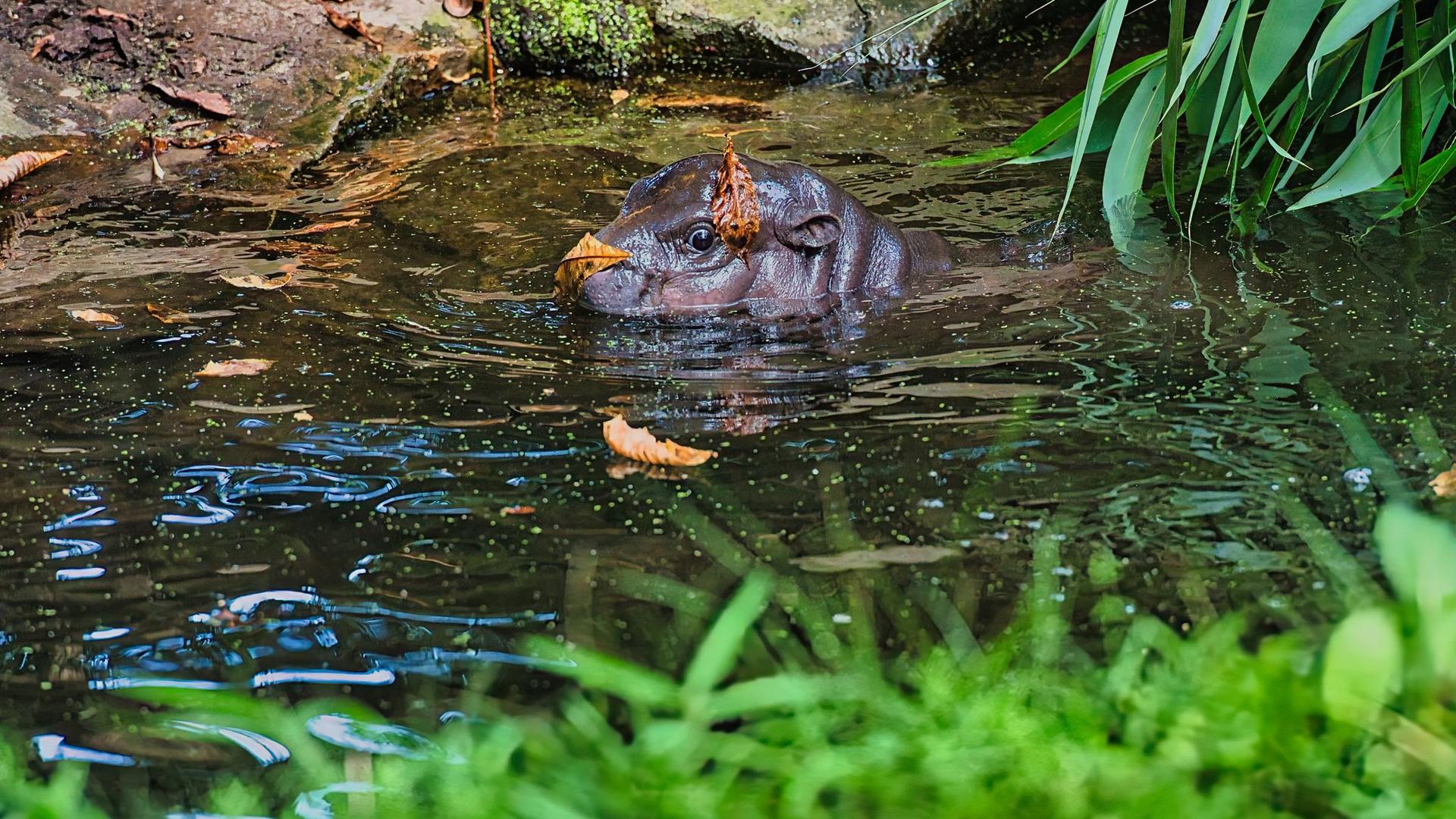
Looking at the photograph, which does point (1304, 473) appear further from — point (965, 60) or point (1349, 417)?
point (965, 60)

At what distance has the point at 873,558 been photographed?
3551mm

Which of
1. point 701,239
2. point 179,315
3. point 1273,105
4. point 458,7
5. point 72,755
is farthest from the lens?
point 458,7

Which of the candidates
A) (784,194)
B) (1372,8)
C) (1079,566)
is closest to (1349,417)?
(1079,566)

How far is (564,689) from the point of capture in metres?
3.04

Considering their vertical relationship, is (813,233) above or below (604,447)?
above

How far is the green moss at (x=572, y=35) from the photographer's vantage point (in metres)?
9.43

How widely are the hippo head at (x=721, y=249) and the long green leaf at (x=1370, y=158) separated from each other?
1.87 metres

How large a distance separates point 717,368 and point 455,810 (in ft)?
9.51

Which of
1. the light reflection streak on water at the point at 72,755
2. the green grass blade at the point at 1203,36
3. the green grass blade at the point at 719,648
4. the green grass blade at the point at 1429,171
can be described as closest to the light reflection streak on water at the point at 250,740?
the light reflection streak on water at the point at 72,755

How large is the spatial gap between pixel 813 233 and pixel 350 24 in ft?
14.5

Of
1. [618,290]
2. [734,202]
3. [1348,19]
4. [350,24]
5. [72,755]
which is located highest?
[1348,19]

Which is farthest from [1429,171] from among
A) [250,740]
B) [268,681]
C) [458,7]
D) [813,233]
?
[458,7]

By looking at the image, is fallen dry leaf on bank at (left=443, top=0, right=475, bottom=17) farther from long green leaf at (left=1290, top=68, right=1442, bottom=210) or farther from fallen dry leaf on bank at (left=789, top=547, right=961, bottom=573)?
fallen dry leaf on bank at (left=789, top=547, right=961, bottom=573)

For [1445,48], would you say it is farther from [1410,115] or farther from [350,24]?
[350,24]
